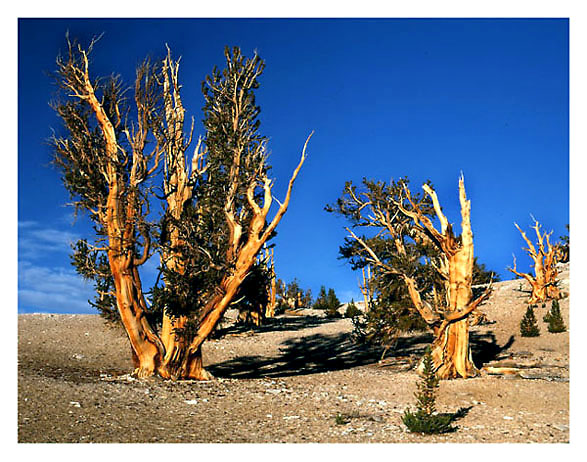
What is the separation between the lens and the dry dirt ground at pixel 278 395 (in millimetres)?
8547

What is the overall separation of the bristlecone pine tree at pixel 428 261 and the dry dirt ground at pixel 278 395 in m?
1.02

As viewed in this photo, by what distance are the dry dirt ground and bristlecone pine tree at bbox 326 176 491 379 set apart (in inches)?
40.1

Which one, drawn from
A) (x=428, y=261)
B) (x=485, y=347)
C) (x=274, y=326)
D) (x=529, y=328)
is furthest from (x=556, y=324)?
(x=274, y=326)

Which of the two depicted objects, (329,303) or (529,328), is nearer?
(529,328)

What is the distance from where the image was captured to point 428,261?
1636cm

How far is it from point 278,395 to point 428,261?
22.7 ft

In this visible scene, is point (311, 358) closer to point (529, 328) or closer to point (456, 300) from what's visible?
point (456, 300)

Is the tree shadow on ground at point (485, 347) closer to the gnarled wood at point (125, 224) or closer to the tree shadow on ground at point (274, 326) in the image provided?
the tree shadow on ground at point (274, 326)

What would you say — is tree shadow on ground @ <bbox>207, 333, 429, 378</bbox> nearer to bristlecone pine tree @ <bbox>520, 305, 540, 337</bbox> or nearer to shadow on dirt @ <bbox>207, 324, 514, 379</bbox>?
shadow on dirt @ <bbox>207, 324, 514, 379</bbox>

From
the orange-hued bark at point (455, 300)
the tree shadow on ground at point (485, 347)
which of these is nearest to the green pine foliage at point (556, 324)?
the tree shadow on ground at point (485, 347)

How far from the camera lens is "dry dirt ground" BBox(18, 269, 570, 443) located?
28.0 feet
